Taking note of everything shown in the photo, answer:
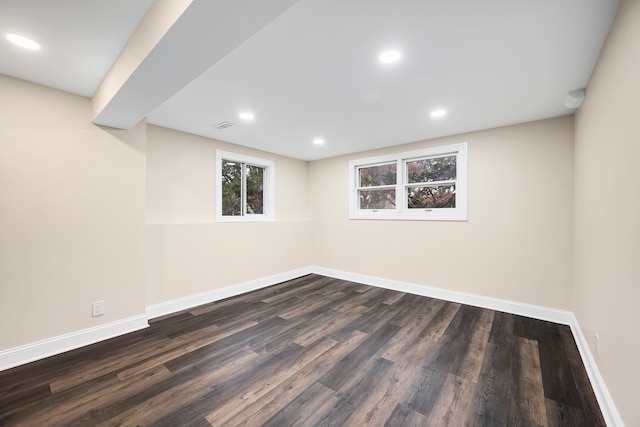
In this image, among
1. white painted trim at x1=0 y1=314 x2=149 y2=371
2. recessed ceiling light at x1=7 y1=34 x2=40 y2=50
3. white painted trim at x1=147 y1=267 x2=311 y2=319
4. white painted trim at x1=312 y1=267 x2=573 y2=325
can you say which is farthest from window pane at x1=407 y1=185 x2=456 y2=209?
recessed ceiling light at x1=7 y1=34 x2=40 y2=50

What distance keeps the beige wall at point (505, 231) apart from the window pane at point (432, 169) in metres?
0.25

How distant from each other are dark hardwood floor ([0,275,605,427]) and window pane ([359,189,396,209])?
2.01 metres

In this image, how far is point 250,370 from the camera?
212 centimetres

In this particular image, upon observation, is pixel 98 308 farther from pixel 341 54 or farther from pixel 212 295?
pixel 341 54

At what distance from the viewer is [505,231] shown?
3.34m

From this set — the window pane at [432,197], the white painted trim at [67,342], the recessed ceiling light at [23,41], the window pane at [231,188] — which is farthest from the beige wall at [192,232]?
the window pane at [432,197]

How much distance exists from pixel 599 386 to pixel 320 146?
4.00 m

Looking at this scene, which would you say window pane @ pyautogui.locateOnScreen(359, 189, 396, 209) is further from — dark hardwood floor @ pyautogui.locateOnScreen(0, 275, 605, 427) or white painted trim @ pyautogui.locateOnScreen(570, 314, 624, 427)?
white painted trim @ pyautogui.locateOnScreen(570, 314, 624, 427)

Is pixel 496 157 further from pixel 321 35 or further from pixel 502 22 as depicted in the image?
pixel 321 35

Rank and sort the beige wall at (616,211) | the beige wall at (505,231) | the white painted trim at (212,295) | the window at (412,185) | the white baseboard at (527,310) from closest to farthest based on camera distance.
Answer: the beige wall at (616,211), the white baseboard at (527,310), the beige wall at (505,231), the white painted trim at (212,295), the window at (412,185)

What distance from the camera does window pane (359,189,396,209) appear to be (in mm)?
4516

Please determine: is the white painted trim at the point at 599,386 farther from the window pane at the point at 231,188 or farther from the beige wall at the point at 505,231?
the window pane at the point at 231,188

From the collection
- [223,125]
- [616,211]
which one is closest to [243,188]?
[223,125]

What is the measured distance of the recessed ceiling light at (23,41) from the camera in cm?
166
